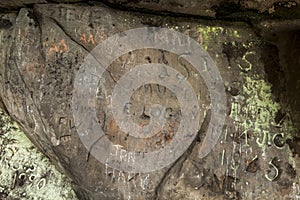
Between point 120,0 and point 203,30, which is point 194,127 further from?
point 120,0

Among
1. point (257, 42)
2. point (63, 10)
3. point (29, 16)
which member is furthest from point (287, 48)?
point (29, 16)

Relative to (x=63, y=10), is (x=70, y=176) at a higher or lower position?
lower

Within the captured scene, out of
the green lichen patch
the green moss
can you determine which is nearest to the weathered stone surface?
the green lichen patch

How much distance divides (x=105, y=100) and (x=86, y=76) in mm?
124

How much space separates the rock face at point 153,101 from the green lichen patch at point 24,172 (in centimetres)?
Result: 10

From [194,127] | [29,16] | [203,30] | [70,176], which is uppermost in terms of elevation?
[203,30]

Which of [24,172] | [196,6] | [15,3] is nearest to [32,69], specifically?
[15,3]

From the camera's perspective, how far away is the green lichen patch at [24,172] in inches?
92.7

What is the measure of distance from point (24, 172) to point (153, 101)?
25.9 inches

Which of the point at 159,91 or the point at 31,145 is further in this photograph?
the point at 31,145

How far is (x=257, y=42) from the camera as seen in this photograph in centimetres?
233

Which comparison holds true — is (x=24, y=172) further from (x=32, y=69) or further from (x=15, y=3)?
(x=15, y=3)

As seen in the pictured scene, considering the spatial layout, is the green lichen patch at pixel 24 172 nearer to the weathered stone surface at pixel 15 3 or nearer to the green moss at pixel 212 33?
the weathered stone surface at pixel 15 3

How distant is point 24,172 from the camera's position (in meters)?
2.36
